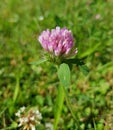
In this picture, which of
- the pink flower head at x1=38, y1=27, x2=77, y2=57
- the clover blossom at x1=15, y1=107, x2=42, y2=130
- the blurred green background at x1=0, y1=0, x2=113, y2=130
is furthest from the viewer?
the blurred green background at x1=0, y1=0, x2=113, y2=130

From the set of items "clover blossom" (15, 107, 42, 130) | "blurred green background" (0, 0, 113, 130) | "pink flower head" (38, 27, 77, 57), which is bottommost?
"clover blossom" (15, 107, 42, 130)

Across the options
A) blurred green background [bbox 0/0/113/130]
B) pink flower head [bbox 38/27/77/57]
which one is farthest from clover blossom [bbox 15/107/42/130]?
pink flower head [bbox 38/27/77/57]

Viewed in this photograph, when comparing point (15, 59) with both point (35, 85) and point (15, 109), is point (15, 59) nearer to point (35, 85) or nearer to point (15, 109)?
point (35, 85)

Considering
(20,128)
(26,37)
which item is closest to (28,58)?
(26,37)

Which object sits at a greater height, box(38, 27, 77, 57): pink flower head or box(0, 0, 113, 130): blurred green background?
box(0, 0, 113, 130): blurred green background

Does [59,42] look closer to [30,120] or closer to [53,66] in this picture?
[30,120]

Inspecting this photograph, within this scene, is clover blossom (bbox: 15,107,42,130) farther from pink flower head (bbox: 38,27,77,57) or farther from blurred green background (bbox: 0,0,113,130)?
pink flower head (bbox: 38,27,77,57)
